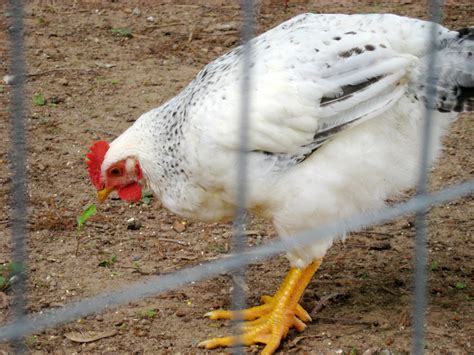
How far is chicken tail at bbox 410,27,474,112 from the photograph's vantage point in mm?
3459

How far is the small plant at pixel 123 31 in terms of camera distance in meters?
6.42

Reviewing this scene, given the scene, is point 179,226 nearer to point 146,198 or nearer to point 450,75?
point 146,198

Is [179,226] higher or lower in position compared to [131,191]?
lower

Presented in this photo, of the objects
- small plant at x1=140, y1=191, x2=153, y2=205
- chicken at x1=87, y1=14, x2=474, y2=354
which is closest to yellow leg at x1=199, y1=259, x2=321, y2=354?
chicken at x1=87, y1=14, x2=474, y2=354

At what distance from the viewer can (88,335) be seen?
3609mm

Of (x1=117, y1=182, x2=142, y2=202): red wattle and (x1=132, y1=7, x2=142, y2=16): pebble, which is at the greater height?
(x1=117, y1=182, x2=142, y2=202): red wattle

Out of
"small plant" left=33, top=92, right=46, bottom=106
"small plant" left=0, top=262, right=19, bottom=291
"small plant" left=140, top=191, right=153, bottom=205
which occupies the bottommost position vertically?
"small plant" left=140, top=191, right=153, bottom=205

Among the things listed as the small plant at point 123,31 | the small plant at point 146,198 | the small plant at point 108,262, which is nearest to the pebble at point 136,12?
the small plant at point 123,31

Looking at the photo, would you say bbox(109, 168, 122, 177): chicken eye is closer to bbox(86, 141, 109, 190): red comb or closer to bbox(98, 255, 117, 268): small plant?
bbox(86, 141, 109, 190): red comb

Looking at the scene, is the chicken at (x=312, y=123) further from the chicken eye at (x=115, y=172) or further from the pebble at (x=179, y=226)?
the pebble at (x=179, y=226)

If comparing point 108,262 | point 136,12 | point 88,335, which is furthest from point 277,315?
point 136,12

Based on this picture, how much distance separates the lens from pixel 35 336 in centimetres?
357

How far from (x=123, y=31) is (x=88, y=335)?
3.30 metres

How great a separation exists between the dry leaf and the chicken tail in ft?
5.02
